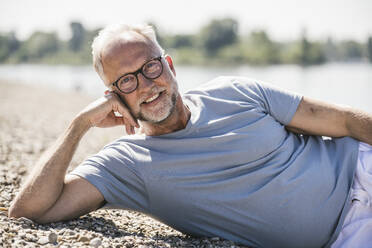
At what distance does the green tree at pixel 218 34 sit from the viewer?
87200mm

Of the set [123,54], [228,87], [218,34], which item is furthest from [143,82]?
[218,34]

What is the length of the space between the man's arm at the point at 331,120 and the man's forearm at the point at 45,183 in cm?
187

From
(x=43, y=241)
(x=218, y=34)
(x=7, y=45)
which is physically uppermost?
(x=7, y=45)

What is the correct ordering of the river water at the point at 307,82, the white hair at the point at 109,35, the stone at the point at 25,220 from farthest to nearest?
the river water at the point at 307,82
the white hair at the point at 109,35
the stone at the point at 25,220

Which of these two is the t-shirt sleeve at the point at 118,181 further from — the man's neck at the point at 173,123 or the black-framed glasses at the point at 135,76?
the black-framed glasses at the point at 135,76

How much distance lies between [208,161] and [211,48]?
282 ft

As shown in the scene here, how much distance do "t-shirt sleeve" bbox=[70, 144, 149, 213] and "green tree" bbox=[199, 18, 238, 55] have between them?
82098mm

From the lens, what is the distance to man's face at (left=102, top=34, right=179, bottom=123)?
295 cm

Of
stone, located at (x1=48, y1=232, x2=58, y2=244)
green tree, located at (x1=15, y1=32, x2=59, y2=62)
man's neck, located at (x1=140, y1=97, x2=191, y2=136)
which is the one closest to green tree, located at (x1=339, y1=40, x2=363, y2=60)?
man's neck, located at (x1=140, y1=97, x2=191, y2=136)

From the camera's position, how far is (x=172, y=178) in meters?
2.68

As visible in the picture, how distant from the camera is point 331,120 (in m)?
2.99

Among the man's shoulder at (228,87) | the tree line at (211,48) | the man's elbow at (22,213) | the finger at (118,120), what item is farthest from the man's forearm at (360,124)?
the tree line at (211,48)

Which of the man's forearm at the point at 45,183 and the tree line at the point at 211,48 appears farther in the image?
the tree line at the point at 211,48

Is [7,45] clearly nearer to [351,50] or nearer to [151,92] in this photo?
[351,50]
